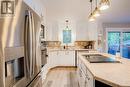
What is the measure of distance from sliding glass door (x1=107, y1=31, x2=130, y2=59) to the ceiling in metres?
0.76

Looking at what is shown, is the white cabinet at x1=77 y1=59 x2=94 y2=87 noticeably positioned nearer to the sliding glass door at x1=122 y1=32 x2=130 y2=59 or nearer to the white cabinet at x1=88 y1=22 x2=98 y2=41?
the white cabinet at x1=88 y1=22 x2=98 y2=41

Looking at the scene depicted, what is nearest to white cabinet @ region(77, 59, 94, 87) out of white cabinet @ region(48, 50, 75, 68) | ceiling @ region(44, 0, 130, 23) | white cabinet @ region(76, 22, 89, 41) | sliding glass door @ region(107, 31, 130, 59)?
ceiling @ region(44, 0, 130, 23)

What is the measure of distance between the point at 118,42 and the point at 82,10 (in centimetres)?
299

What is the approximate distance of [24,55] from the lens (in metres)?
1.78

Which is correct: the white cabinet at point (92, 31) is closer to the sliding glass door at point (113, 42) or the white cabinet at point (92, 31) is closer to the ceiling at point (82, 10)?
the ceiling at point (82, 10)

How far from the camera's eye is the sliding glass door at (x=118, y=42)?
917 cm

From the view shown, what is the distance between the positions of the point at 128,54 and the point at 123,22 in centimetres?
179

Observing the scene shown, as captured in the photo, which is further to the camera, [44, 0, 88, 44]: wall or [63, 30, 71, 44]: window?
[63, 30, 71, 44]: window

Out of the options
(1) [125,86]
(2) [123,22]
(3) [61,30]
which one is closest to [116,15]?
(2) [123,22]

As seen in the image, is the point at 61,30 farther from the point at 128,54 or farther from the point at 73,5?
the point at 128,54

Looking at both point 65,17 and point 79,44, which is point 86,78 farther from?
point 79,44

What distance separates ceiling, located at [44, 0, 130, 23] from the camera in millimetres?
7059

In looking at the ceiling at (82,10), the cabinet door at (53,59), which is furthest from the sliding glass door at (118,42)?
the cabinet door at (53,59)

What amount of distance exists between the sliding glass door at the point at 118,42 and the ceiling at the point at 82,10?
758mm
